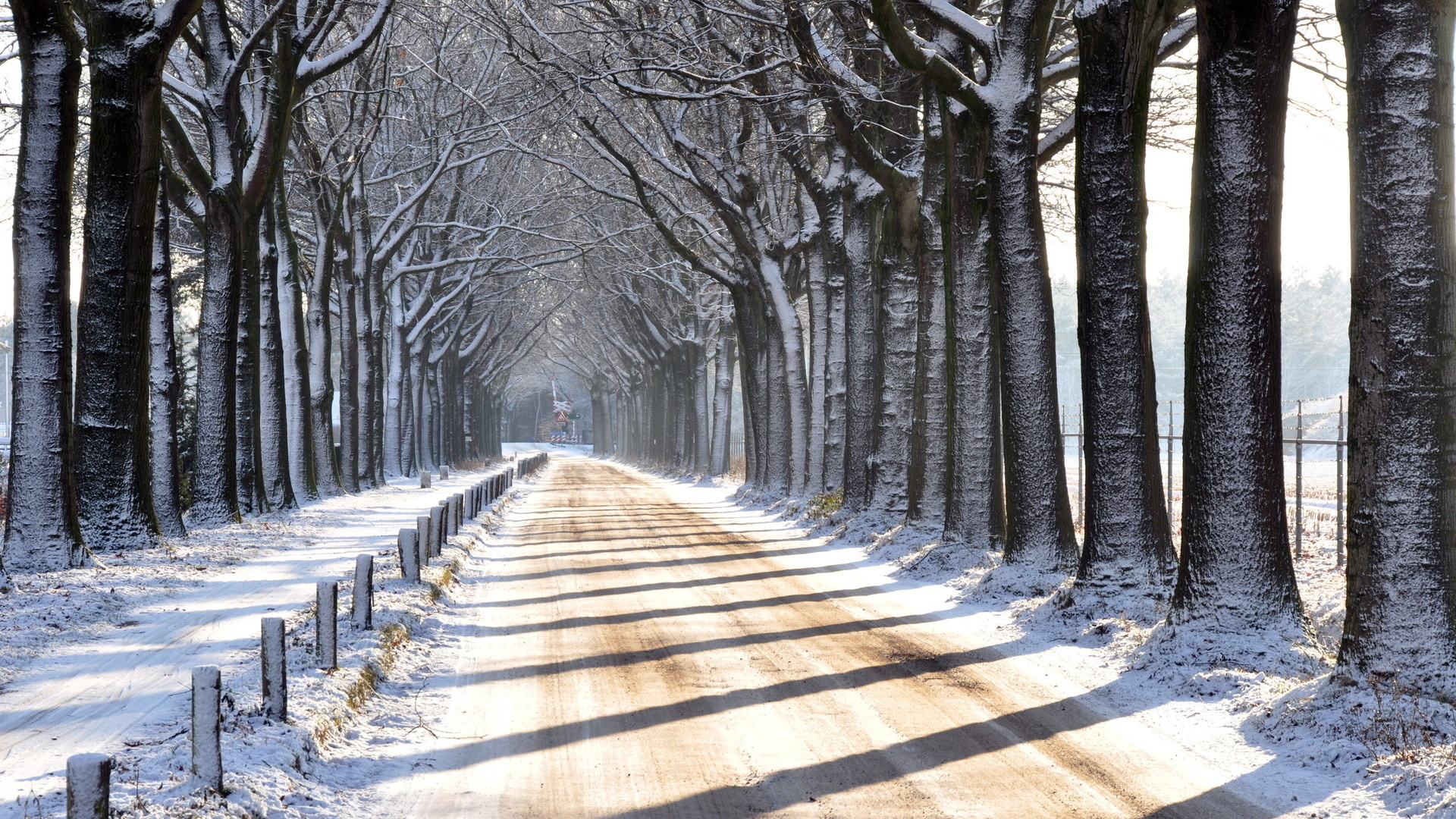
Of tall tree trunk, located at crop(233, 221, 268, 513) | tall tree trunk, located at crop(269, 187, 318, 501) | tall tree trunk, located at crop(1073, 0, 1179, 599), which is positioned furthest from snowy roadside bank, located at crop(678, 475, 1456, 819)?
tall tree trunk, located at crop(269, 187, 318, 501)

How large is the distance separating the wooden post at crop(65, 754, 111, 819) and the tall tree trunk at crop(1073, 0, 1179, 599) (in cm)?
837

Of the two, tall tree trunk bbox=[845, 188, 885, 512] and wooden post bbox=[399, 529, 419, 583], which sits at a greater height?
tall tree trunk bbox=[845, 188, 885, 512]

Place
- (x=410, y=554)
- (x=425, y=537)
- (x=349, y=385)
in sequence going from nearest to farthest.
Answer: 1. (x=410, y=554)
2. (x=425, y=537)
3. (x=349, y=385)

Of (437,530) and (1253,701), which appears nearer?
(1253,701)

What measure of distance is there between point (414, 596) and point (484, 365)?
57.1 meters

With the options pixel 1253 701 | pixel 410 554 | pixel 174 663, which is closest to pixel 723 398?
pixel 410 554

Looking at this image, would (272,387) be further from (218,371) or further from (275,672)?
(275,672)

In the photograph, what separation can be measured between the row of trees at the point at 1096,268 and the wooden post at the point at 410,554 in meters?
6.36

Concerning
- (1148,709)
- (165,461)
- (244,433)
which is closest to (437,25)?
(244,433)

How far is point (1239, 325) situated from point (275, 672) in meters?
6.84

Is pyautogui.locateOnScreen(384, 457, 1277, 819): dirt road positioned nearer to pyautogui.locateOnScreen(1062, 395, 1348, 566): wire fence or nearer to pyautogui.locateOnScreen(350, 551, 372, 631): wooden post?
pyautogui.locateOnScreen(350, 551, 372, 631): wooden post

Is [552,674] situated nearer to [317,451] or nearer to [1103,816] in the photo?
[1103,816]

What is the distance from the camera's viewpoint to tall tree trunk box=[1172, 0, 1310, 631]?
Answer: 28.2ft

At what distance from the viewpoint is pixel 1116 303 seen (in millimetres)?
10711
